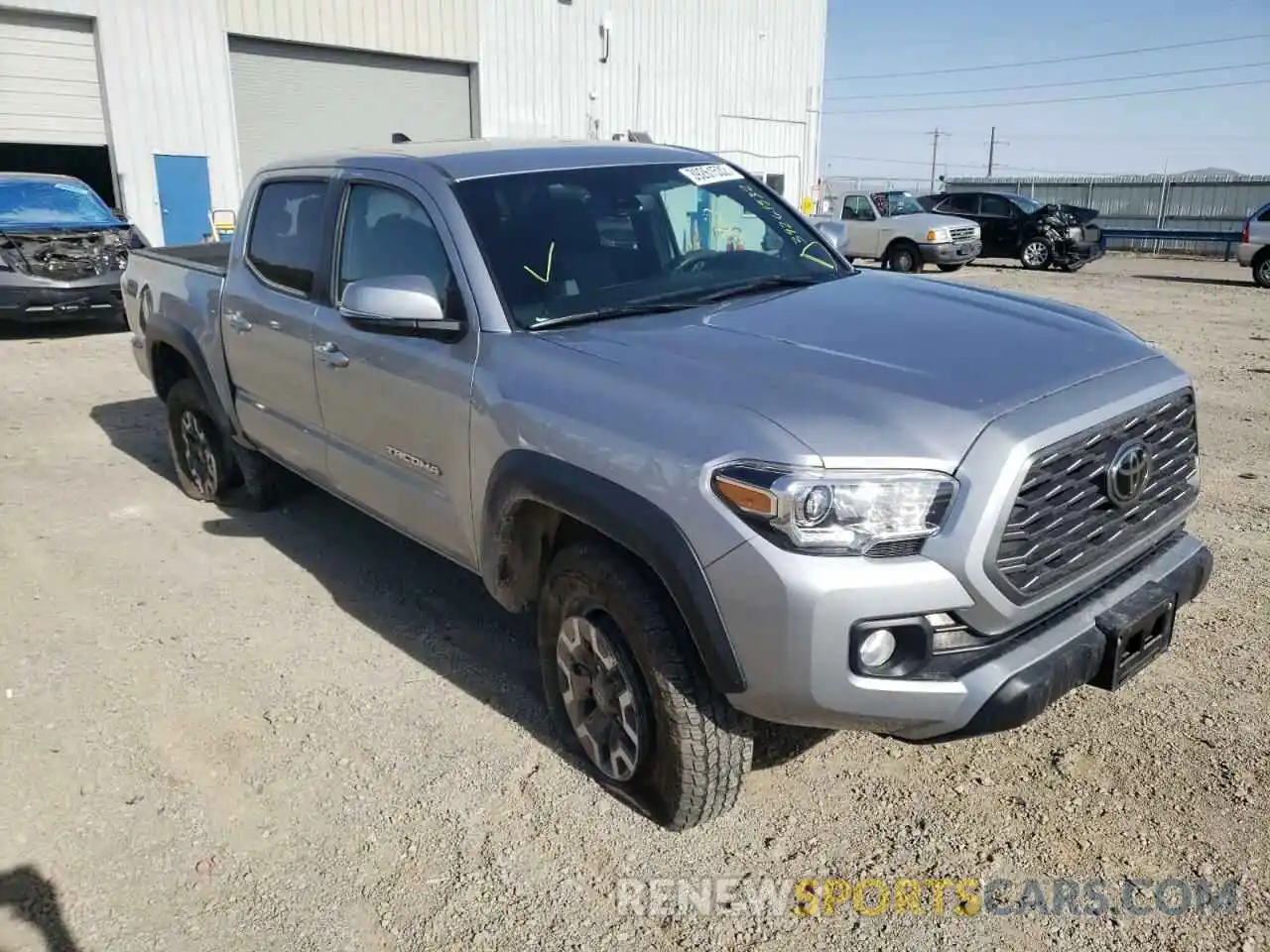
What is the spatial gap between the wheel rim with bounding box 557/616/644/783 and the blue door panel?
15.5 meters

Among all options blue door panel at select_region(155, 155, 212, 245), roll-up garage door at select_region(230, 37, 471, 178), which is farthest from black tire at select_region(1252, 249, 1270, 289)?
blue door panel at select_region(155, 155, 212, 245)

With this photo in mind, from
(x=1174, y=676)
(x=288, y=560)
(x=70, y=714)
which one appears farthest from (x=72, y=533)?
(x=1174, y=676)

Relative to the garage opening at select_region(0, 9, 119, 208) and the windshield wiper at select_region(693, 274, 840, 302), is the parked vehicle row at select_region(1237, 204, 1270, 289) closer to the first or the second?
the windshield wiper at select_region(693, 274, 840, 302)

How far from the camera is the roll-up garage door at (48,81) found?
48.5 ft

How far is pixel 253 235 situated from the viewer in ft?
15.9

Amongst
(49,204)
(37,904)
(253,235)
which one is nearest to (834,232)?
(253,235)

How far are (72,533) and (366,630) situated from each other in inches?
87.7

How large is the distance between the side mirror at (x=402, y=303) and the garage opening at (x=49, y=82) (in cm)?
1509

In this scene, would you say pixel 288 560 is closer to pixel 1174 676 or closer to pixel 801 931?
pixel 801 931

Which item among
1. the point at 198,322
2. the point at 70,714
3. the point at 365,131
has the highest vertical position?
the point at 365,131

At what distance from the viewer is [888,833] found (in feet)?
9.59

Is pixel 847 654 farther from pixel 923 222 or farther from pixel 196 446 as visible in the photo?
pixel 923 222

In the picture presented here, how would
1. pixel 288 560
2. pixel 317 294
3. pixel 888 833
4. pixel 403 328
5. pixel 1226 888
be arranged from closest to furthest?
pixel 1226 888 < pixel 888 833 < pixel 403 328 < pixel 317 294 < pixel 288 560

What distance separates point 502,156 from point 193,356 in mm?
2416
